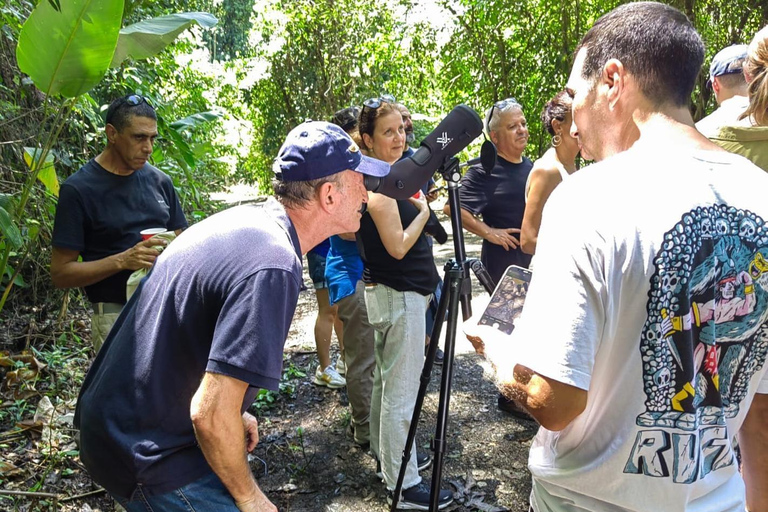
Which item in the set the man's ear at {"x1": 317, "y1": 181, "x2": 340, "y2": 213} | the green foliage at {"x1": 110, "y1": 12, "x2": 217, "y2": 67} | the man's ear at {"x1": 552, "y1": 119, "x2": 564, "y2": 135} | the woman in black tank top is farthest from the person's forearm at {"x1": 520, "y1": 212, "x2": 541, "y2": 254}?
the green foliage at {"x1": 110, "y1": 12, "x2": 217, "y2": 67}

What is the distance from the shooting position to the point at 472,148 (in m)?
10.3

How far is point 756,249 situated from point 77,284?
272cm

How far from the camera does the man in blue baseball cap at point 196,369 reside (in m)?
1.38

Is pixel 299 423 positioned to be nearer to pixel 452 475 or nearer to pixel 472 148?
pixel 452 475

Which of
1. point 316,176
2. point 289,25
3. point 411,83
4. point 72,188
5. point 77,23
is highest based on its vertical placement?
point 289,25

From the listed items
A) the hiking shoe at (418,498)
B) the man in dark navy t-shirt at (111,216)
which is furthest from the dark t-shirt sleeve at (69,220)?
the hiking shoe at (418,498)

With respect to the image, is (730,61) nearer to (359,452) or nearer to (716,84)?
(716,84)

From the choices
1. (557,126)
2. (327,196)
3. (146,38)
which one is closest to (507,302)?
(327,196)

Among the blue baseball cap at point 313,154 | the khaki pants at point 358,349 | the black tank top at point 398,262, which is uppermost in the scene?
the blue baseball cap at point 313,154

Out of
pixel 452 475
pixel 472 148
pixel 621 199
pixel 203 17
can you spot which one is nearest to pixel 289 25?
pixel 472 148

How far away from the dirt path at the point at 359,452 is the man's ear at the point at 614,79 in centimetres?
229

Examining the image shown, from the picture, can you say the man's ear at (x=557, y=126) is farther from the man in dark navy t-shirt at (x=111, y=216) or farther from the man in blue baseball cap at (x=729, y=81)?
the man in dark navy t-shirt at (x=111, y=216)

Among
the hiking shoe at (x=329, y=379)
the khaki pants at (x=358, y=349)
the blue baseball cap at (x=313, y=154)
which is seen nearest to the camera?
the blue baseball cap at (x=313, y=154)

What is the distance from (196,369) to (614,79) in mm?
1167
